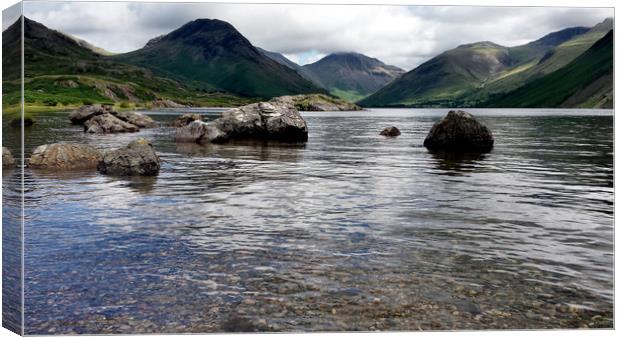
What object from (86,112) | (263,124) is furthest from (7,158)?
(86,112)

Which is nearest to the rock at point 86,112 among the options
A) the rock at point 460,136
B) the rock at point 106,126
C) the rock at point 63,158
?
the rock at point 106,126

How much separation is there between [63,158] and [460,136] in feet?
99.1

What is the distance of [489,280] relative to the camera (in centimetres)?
1091

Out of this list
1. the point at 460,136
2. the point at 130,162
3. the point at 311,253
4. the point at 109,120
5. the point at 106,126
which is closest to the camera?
the point at 311,253

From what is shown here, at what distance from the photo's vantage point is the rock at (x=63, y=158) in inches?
1163

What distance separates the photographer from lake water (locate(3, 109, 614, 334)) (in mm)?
9172

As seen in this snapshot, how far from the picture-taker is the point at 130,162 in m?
27.7

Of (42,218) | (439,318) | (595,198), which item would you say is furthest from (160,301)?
(595,198)

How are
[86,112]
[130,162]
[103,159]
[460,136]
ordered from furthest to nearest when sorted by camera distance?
[86,112] → [460,136] → [103,159] → [130,162]

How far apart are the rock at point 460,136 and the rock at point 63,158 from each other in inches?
1064

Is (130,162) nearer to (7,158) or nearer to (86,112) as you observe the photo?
(7,158)

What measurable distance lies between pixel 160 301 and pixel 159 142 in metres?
42.5

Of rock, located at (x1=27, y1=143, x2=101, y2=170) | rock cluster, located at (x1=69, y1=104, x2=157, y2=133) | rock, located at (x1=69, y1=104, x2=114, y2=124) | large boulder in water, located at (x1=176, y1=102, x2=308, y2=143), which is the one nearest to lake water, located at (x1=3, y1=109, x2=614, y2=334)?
rock, located at (x1=27, y1=143, x2=101, y2=170)

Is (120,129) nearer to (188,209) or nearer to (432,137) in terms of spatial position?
(432,137)
